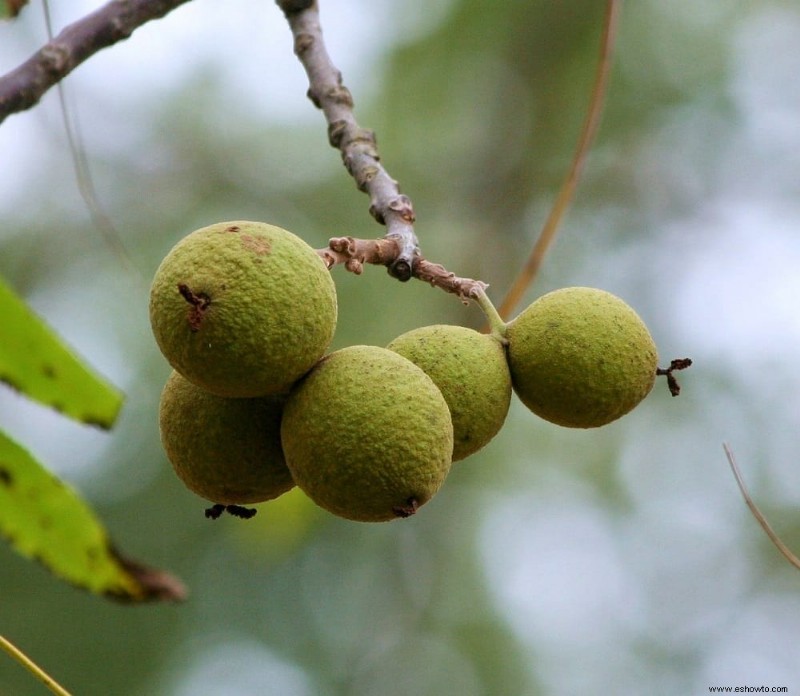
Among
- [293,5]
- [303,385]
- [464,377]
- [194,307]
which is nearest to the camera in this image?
[194,307]

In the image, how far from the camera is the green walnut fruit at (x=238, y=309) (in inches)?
58.0

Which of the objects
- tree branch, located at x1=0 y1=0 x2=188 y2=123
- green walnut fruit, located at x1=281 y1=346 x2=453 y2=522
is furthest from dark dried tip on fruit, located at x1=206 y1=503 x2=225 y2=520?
tree branch, located at x1=0 y1=0 x2=188 y2=123

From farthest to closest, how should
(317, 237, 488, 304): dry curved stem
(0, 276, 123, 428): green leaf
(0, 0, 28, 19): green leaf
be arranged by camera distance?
(0, 0, 28, 19): green leaf
(317, 237, 488, 304): dry curved stem
(0, 276, 123, 428): green leaf

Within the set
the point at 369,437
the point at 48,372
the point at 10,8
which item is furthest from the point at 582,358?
the point at 10,8

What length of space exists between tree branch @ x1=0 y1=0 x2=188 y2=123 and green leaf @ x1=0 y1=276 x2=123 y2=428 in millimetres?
345

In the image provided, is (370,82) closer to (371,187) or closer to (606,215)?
(606,215)

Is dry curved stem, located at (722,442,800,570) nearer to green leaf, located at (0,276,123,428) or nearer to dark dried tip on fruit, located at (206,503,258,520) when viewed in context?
dark dried tip on fruit, located at (206,503,258,520)

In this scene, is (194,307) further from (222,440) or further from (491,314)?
(491,314)

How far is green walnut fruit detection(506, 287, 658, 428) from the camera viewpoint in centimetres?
179

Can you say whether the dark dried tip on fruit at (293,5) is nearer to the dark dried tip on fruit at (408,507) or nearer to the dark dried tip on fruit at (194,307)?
the dark dried tip on fruit at (194,307)

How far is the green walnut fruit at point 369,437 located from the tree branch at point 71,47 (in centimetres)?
70

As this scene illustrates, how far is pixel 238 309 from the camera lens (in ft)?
4.84

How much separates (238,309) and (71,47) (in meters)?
0.65

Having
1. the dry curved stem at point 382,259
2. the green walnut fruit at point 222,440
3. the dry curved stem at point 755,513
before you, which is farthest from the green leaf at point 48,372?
the dry curved stem at point 755,513
